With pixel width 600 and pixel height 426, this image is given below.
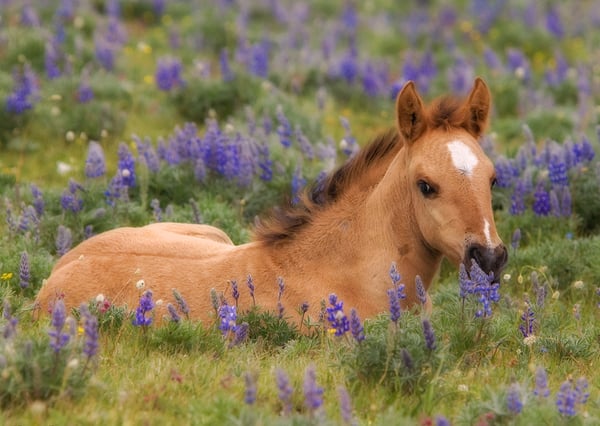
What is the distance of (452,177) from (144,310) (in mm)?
1923

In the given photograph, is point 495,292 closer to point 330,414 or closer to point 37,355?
point 330,414

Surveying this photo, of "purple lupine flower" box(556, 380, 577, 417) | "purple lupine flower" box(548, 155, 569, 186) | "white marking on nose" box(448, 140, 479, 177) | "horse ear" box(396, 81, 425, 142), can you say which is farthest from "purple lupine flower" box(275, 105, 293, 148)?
"purple lupine flower" box(556, 380, 577, 417)

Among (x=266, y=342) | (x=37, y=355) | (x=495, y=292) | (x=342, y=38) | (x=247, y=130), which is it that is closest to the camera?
(x=37, y=355)

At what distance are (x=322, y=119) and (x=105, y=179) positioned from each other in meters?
3.63

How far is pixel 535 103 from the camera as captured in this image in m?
14.0

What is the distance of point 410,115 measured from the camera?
256 inches

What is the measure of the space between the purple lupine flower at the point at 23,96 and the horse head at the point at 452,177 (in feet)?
17.8

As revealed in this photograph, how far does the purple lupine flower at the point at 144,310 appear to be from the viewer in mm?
5738

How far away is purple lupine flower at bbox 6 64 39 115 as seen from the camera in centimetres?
1066

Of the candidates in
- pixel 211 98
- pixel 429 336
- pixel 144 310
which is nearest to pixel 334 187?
pixel 144 310

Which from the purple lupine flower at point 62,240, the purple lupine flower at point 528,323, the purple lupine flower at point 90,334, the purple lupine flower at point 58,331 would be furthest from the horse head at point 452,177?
the purple lupine flower at point 62,240

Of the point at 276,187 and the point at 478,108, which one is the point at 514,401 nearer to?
the point at 478,108

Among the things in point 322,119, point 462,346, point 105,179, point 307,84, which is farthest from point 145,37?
point 462,346

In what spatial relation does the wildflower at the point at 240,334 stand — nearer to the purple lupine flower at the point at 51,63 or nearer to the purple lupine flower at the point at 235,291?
the purple lupine flower at the point at 235,291
